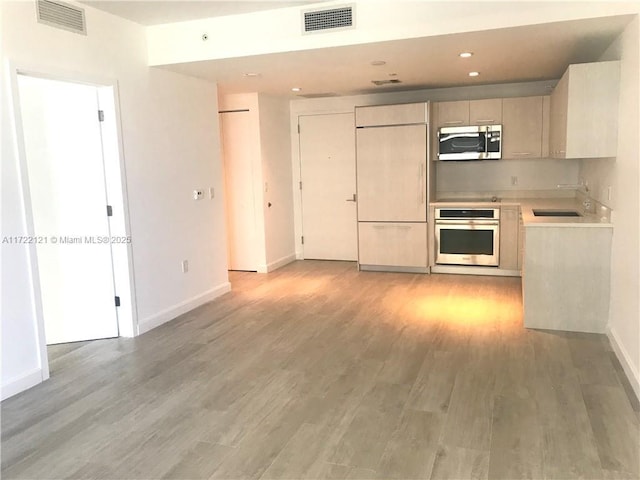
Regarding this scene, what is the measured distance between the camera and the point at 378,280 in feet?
20.4

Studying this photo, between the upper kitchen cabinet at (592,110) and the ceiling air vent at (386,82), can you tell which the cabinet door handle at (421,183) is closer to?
the ceiling air vent at (386,82)

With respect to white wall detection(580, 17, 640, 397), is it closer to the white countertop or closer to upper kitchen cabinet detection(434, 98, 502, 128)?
the white countertop

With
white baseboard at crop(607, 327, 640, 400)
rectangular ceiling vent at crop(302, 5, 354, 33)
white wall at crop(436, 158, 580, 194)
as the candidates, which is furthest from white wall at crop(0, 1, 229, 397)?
white baseboard at crop(607, 327, 640, 400)

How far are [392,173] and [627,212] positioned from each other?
325 centimetres

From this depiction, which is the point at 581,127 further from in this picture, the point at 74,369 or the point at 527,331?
the point at 74,369

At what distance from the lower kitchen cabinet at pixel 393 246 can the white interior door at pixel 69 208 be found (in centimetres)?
336

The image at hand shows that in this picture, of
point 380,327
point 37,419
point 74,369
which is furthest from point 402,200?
point 37,419

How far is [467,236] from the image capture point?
6.29 metres

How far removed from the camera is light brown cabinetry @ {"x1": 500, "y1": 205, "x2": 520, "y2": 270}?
605cm

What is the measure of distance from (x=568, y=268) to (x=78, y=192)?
4077mm

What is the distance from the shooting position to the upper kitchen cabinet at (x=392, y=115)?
6219 millimetres

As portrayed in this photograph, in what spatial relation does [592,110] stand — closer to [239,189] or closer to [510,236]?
[510,236]

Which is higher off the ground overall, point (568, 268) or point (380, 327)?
point (568, 268)

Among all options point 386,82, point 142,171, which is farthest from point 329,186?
point 142,171
